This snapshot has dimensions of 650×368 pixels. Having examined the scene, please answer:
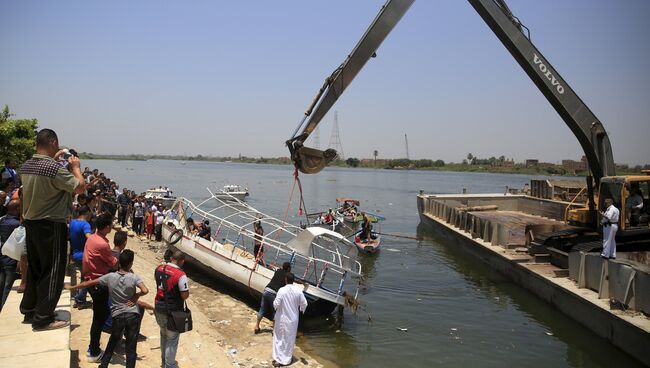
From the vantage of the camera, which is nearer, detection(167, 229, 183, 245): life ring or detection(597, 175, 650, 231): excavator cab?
detection(597, 175, 650, 231): excavator cab

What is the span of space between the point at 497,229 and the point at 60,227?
19610 mm

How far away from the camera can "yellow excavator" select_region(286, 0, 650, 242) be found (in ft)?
43.0

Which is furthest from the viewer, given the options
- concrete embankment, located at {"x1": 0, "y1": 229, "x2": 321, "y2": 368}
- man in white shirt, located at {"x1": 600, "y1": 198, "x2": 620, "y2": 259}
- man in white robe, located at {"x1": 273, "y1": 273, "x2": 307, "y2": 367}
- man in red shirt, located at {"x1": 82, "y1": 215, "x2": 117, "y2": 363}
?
man in white shirt, located at {"x1": 600, "y1": 198, "x2": 620, "y2": 259}

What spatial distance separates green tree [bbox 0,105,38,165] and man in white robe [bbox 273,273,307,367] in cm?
1782

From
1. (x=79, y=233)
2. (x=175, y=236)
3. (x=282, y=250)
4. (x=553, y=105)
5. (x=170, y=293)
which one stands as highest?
(x=553, y=105)

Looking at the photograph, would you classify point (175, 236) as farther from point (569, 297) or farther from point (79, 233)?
point (569, 297)

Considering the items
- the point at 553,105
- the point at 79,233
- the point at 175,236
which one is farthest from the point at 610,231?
the point at 175,236

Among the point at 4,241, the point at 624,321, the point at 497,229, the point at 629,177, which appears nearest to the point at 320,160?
the point at 4,241

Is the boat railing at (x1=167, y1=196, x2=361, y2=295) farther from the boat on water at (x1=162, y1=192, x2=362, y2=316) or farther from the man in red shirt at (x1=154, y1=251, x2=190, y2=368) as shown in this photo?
the man in red shirt at (x1=154, y1=251, x2=190, y2=368)

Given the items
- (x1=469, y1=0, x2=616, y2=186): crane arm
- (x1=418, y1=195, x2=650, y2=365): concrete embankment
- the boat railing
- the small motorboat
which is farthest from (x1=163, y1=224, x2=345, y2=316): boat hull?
(x1=469, y1=0, x2=616, y2=186): crane arm

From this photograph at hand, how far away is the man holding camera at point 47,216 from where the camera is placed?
15.5 ft

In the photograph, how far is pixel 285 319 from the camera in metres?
8.88

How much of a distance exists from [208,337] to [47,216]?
5.85 m

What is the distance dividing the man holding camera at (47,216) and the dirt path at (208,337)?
1.28 m
